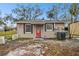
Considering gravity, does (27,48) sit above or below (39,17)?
below

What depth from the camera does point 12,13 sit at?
357 inches

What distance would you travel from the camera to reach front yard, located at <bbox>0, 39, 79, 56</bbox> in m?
9.10

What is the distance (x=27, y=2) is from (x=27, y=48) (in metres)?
0.83

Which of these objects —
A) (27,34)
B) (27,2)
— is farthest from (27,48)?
(27,2)

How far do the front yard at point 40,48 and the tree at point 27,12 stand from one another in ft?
1.37

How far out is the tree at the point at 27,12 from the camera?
9084 millimetres

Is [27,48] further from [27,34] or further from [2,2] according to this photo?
[2,2]

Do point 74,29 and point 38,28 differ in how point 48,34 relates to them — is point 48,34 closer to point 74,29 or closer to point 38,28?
point 38,28

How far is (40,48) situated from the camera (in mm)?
9109

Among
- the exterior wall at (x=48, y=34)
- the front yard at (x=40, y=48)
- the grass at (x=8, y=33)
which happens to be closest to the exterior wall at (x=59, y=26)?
the exterior wall at (x=48, y=34)

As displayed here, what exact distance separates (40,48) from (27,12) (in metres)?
0.69

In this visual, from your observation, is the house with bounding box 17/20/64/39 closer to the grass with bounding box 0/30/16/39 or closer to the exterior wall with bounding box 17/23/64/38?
the exterior wall with bounding box 17/23/64/38

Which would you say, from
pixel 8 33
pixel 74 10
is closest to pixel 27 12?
pixel 8 33

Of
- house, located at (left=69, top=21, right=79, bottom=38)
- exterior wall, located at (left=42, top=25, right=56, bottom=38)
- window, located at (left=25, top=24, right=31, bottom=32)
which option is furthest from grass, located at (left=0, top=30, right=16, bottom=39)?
house, located at (left=69, top=21, right=79, bottom=38)
